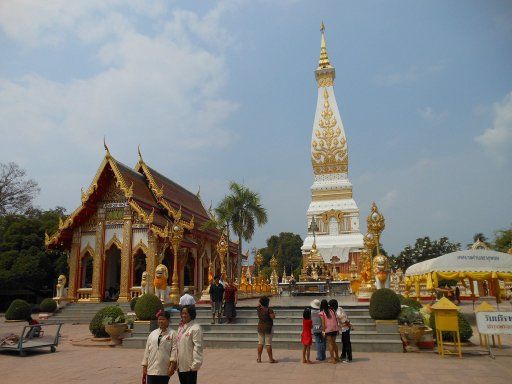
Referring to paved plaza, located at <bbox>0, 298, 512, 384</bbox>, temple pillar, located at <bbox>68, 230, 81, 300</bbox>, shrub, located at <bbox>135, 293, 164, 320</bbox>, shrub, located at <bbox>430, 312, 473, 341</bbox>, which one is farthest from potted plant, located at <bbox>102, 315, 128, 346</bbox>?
temple pillar, located at <bbox>68, 230, 81, 300</bbox>

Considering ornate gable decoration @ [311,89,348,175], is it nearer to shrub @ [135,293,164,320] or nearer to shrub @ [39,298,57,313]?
shrub @ [39,298,57,313]

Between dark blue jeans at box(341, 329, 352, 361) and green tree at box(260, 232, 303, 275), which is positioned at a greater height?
green tree at box(260, 232, 303, 275)

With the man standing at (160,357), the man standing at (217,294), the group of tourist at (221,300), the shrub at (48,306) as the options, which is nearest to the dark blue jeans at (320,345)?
the group of tourist at (221,300)

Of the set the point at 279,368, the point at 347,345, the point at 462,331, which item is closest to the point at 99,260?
the point at 279,368

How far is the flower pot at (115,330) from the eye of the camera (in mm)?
12383

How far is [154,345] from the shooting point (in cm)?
491

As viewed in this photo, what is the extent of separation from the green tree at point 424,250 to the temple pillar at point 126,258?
4493 centimetres

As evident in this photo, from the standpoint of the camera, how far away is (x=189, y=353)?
16.2ft

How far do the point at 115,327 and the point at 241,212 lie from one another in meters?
12.4

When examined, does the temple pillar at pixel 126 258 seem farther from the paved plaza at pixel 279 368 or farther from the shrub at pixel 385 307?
the shrub at pixel 385 307

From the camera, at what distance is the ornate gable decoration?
4828cm

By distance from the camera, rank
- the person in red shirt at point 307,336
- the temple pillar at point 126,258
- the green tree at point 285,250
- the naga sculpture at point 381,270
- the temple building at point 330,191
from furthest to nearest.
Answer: the green tree at point 285,250, the temple building at point 330,191, the temple pillar at point 126,258, the naga sculpture at point 381,270, the person in red shirt at point 307,336

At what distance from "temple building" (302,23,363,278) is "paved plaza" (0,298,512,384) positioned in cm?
3121

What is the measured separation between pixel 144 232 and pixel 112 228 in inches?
80.7
